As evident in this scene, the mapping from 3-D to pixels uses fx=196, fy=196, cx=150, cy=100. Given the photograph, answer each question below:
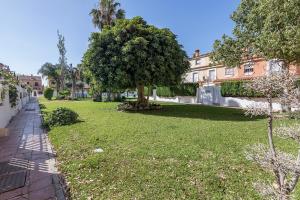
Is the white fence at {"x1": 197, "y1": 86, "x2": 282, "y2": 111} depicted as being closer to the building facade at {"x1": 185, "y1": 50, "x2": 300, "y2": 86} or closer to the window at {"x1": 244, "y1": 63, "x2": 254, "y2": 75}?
the building facade at {"x1": 185, "y1": 50, "x2": 300, "y2": 86}

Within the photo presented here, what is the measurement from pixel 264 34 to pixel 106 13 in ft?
73.2

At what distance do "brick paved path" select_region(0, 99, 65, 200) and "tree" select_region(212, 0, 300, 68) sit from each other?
8.43m

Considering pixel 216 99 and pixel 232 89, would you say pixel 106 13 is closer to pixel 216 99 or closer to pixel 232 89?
pixel 216 99

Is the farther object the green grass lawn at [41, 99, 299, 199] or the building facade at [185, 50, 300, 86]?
the building facade at [185, 50, 300, 86]

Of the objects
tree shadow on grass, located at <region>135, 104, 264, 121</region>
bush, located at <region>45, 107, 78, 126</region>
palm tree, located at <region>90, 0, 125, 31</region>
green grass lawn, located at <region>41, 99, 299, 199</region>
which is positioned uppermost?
palm tree, located at <region>90, 0, 125, 31</region>

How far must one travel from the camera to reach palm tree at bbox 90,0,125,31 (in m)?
27.7

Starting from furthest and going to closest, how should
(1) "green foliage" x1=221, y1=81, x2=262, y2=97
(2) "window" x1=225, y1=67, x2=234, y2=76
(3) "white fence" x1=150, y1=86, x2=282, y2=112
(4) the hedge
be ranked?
(4) the hedge → (2) "window" x1=225, y1=67, x2=234, y2=76 → (3) "white fence" x1=150, y1=86, x2=282, y2=112 → (1) "green foliage" x1=221, y1=81, x2=262, y2=97

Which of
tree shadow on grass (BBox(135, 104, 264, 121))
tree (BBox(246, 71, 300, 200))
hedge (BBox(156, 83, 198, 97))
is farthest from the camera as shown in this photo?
hedge (BBox(156, 83, 198, 97))

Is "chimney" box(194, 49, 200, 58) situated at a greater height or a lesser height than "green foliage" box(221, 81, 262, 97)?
greater

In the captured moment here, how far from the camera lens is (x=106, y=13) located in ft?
91.5

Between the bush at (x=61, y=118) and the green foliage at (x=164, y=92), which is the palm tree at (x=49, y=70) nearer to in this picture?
the green foliage at (x=164, y=92)

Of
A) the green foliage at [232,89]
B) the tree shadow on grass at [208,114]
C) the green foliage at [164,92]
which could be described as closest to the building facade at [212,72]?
the green foliage at [232,89]

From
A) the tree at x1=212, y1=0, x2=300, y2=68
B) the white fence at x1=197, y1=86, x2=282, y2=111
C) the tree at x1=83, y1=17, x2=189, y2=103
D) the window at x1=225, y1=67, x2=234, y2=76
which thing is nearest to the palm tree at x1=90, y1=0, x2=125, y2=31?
the tree at x1=83, y1=17, x2=189, y2=103

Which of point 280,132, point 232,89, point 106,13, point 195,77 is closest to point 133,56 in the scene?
point 280,132
